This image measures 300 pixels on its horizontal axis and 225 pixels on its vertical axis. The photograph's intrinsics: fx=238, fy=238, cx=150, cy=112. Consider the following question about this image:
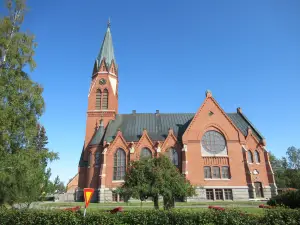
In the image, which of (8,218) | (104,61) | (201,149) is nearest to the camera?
(8,218)

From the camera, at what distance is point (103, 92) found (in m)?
50.4

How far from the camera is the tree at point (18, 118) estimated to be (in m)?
14.9

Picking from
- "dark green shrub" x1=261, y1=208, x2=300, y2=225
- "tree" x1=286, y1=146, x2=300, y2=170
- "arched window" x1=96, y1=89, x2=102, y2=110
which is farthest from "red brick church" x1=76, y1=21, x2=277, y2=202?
"tree" x1=286, y1=146, x2=300, y2=170

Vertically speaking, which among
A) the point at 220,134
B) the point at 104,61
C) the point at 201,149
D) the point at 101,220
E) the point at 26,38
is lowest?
the point at 101,220

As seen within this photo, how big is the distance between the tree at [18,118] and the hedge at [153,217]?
306 cm

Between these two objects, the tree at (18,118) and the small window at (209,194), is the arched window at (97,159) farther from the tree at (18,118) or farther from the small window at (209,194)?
the tree at (18,118)

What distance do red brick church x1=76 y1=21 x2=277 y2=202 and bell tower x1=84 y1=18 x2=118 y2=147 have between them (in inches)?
43.5

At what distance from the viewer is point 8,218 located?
11672 millimetres

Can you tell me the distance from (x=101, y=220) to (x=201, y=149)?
3122 cm

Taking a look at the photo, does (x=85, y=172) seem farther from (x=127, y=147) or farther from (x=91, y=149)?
(x=127, y=147)

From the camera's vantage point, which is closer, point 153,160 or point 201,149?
point 153,160

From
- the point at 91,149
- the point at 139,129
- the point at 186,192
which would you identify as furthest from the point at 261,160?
the point at 91,149

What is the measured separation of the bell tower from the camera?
48.3m

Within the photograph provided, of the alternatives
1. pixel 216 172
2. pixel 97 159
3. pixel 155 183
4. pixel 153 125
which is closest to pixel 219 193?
pixel 216 172
